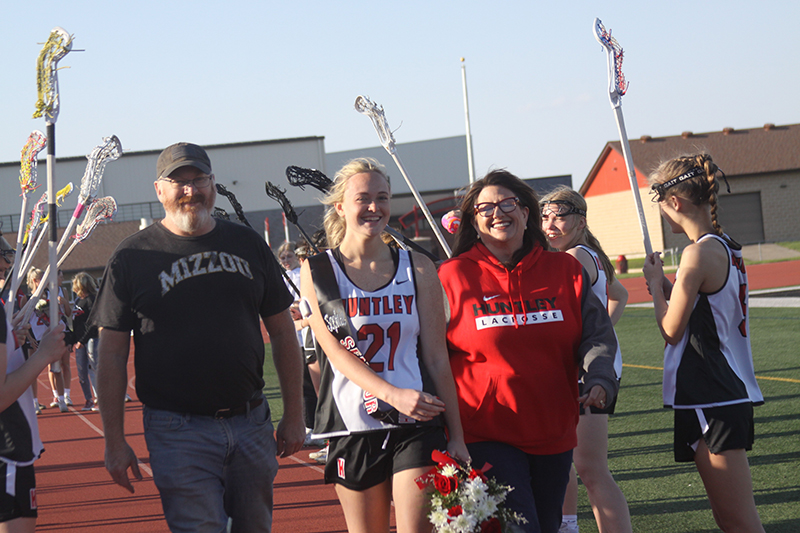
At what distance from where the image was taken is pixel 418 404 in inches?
122

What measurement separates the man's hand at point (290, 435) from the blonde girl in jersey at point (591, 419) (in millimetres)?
1453

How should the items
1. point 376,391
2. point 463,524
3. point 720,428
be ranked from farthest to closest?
point 720,428, point 376,391, point 463,524

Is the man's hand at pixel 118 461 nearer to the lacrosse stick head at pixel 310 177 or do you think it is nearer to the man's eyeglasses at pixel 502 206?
the man's eyeglasses at pixel 502 206

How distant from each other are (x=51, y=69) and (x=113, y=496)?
15.7 feet

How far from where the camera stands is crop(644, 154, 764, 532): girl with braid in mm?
3453

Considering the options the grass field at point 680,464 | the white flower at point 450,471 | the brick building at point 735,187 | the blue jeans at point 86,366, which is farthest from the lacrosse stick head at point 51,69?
the brick building at point 735,187

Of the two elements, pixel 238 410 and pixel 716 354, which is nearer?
pixel 238 410

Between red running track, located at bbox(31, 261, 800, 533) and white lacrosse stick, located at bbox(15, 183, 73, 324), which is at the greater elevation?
white lacrosse stick, located at bbox(15, 183, 73, 324)

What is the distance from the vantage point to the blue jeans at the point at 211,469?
126 inches

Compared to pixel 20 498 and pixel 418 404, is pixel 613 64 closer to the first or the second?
pixel 418 404

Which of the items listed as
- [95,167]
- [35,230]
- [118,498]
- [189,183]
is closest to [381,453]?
[189,183]

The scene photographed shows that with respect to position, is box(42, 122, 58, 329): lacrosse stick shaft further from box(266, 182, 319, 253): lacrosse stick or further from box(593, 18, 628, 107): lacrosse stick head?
box(266, 182, 319, 253): lacrosse stick

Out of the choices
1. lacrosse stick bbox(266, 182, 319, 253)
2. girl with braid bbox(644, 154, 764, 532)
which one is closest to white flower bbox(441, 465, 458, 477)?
girl with braid bbox(644, 154, 764, 532)

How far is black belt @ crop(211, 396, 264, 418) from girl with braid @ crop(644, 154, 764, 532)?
196 centimetres
